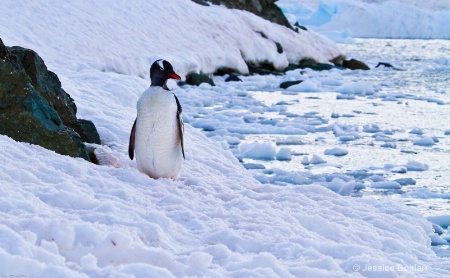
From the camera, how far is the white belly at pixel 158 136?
533 cm

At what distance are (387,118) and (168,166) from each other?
28.6ft

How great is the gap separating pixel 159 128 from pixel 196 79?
42.6 feet

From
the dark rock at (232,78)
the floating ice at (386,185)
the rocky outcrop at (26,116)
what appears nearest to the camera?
the rocky outcrop at (26,116)

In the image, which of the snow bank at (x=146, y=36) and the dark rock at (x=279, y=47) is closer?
the snow bank at (x=146, y=36)

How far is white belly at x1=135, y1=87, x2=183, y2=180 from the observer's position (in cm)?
533

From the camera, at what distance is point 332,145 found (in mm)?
10430

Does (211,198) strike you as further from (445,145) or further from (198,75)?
(198,75)

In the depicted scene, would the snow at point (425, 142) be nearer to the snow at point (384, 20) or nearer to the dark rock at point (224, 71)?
the dark rock at point (224, 71)

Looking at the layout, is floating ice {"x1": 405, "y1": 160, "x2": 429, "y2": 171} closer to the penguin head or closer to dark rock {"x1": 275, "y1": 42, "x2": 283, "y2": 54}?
the penguin head

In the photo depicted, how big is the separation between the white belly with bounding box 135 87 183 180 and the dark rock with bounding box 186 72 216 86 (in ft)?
41.4

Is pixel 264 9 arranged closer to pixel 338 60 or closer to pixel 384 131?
pixel 338 60

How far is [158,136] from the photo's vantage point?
5.42 metres

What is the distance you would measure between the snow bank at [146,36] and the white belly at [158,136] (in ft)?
22.0

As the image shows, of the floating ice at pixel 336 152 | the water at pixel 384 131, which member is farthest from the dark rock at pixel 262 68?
the floating ice at pixel 336 152
